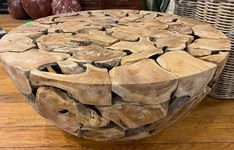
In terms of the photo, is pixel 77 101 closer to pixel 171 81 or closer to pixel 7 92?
pixel 171 81

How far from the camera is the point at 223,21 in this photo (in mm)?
1046

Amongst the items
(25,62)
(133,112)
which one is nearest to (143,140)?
(133,112)

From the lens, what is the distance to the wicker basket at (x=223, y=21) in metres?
1.02

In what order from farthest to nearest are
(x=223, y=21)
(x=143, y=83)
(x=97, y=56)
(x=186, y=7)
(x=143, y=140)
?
(x=186, y=7) → (x=223, y=21) → (x=143, y=140) → (x=97, y=56) → (x=143, y=83)

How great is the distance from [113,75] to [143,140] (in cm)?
44

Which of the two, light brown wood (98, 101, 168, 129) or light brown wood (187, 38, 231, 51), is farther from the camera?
light brown wood (187, 38, 231, 51)

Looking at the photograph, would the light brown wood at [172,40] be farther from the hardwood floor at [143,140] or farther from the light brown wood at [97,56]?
the hardwood floor at [143,140]

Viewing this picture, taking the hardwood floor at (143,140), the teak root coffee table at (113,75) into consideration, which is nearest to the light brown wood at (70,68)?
the teak root coffee table at (113,75)

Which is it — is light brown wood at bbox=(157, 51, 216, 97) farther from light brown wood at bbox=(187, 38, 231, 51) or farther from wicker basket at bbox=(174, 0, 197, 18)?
wicker basket at bbox=(174, 0, 197, 18)

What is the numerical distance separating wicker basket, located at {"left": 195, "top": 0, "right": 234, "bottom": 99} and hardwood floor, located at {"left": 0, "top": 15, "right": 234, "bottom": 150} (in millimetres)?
56

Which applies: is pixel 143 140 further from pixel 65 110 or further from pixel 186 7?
pixel 186 7

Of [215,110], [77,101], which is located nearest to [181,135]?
[215,110]

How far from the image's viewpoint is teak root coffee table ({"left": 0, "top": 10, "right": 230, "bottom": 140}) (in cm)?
58

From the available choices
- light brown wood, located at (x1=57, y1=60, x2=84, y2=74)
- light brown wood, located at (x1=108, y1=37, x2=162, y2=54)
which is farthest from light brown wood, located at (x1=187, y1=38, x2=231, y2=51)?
light brown wood, located at (x1=57, y1=60, x2=84, y2=74)
